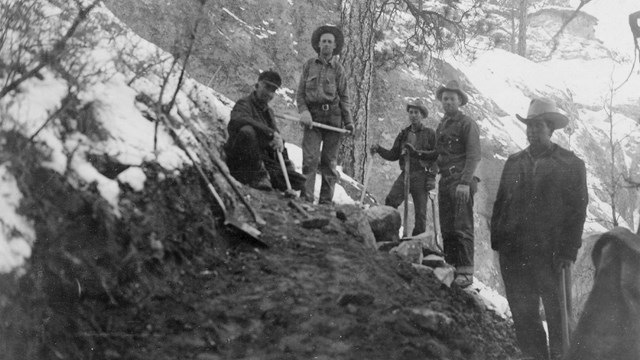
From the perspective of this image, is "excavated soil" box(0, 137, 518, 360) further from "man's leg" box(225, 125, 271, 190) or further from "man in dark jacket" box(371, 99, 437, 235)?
"man in dark jacket" box(371, 99, 437, 235)

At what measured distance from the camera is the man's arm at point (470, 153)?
5.30m

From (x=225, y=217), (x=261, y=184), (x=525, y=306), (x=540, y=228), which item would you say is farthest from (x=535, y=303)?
(x=261, y=184)

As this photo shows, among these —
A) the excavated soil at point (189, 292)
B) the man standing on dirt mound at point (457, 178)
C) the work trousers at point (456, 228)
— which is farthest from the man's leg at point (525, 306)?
the work trousers at point (456, 228)

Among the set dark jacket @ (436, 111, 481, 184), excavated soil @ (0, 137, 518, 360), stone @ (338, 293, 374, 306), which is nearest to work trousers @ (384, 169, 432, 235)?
dark jacket @ (436, 111, 481, 184)

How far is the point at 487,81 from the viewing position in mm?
19844

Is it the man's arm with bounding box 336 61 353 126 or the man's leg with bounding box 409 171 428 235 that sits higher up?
the man's arm with bounding box 336 61 353 126

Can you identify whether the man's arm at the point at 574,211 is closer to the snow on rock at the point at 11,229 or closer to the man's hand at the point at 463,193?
the man's hand at the point at 463,193

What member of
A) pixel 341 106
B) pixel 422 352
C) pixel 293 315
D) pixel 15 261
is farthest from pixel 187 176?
pixel 341 106

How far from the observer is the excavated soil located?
2564mm

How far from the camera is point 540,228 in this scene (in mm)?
3969

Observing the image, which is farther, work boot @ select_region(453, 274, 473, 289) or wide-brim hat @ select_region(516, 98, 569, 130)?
work boot @ select_region(453, 274, 473, 289)

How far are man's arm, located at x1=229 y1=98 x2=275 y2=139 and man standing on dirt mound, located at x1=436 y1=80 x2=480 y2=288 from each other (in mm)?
1695

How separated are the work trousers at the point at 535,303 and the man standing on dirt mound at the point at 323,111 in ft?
7.85

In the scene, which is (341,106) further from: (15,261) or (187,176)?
(15,261)
